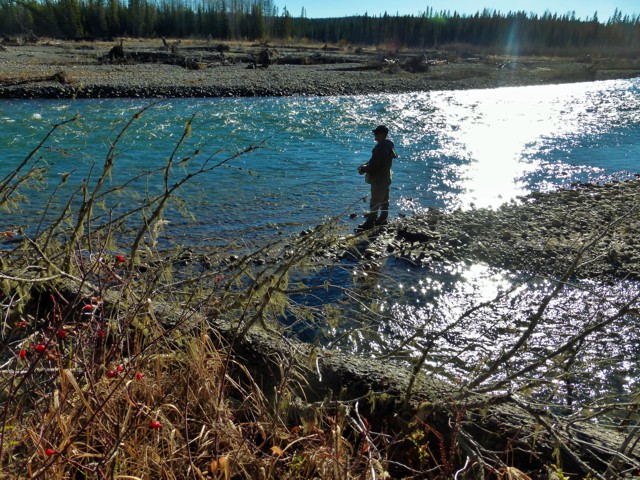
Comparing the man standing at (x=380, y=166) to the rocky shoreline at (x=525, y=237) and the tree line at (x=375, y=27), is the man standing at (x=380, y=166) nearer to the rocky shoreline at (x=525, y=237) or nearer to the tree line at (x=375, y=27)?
the rocky shoreline at (x=525, y=237)

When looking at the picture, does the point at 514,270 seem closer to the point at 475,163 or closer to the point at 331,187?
the point at 331,187

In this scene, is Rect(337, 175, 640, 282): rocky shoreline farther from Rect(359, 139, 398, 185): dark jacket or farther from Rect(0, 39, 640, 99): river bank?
Rect(0, 39, 640, 99): river bank

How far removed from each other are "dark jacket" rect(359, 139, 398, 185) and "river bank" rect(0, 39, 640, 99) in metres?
16.0

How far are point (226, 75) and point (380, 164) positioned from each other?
24670 mm

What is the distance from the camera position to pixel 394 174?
14.7 metres

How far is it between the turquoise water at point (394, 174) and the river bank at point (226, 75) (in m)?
1.90

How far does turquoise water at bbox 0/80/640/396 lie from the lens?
6.15 m

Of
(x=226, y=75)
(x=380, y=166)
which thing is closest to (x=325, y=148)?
(x=380, y=166)

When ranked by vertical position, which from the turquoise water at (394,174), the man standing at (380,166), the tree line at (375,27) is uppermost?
the tree line at (375,27)

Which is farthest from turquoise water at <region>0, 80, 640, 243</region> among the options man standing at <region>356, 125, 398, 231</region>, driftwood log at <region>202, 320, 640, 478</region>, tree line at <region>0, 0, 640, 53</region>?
tree line at <region>0, 0, 640, 53</region>

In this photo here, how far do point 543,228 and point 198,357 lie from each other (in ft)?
27.6

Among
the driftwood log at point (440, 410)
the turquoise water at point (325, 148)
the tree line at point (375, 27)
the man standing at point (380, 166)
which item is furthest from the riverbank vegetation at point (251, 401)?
the tree line at point (375, 27)

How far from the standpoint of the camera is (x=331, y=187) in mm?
12812

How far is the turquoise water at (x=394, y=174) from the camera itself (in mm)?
6148
